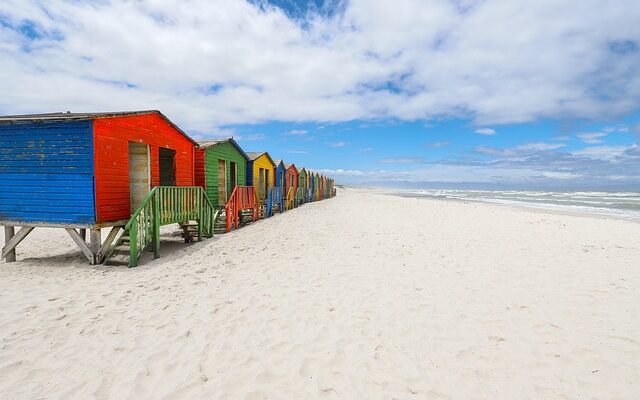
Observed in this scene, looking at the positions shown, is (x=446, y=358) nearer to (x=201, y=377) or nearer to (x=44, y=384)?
(x=201, y=377)

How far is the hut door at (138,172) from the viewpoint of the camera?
977cm

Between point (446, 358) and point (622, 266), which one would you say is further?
point (622, 266)

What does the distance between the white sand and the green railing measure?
74cm

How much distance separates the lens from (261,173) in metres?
20.9

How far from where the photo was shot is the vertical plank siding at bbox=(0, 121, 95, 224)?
25.5 ft

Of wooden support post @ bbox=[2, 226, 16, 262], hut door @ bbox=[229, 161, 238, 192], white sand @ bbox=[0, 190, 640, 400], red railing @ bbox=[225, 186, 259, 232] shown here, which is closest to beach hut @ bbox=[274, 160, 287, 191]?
hut door @ bbox=[229, 161, 238, 192]

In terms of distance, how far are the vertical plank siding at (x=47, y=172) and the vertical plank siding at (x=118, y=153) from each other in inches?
8.3

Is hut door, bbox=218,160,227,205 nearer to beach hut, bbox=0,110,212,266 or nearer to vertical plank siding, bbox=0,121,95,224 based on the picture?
beach hut, bbox=0,110,212,266

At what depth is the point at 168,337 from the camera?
13.9ft

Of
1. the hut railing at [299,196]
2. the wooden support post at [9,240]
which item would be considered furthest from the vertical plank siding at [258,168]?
the wooden support post at [9,240]

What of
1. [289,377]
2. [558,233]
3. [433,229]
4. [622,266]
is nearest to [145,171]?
[289,377]

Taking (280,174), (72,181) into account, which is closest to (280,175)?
(280,174)

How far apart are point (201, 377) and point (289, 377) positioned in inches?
37.6

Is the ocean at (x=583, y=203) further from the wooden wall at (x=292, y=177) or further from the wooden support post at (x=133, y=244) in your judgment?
the wooden support post at (x=133, y=244)
